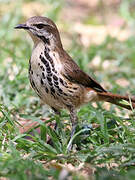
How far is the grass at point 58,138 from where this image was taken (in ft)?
12.7

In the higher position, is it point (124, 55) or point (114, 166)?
point (124, 55)

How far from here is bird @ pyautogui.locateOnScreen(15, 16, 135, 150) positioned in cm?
500

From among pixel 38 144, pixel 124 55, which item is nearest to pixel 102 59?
pixel 124 55

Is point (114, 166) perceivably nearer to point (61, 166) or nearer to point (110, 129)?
point (61, 166)

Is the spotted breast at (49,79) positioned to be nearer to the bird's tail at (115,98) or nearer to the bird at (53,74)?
the bird at (53,74)

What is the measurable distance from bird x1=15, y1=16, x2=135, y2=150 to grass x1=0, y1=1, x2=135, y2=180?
186mm

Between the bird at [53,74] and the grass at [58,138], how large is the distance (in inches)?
7.3

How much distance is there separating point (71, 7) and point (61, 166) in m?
8.39

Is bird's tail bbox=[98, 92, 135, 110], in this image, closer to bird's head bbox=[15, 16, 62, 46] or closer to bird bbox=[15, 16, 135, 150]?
bird bbox=[15, 16, 135, 150]

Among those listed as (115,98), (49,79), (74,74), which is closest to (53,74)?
(49,79)

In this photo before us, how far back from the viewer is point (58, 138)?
16.2 feet

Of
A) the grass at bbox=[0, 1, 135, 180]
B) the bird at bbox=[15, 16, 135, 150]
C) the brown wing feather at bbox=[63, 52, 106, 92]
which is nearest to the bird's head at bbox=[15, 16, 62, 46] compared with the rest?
the bird at bbox=[15, 16, 135, 150]

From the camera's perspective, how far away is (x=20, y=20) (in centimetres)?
959

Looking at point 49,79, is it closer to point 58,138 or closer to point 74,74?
point 74,74
